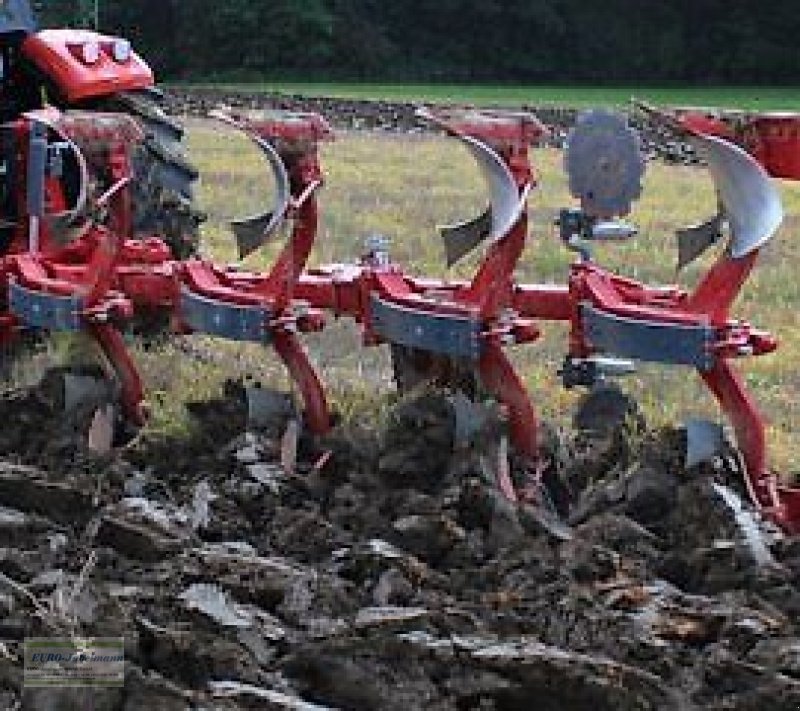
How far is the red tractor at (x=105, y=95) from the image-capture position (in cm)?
717

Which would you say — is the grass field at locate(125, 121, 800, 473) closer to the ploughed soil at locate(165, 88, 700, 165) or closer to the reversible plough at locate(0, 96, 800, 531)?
the reversible plough at locate(0, 96, 800, 531)

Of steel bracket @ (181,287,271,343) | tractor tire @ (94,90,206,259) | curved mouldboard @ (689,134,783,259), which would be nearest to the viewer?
curved mouldboard @ (689,134,783,259)

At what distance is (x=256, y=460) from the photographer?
5.37 metres

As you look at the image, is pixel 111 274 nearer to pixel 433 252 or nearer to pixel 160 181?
pixel 160 181

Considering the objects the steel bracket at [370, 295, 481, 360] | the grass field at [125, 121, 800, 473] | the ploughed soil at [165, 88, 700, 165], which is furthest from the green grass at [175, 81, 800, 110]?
the steel bracket at [370, 295, 481, 360]

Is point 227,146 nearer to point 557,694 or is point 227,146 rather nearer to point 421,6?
point 557,694

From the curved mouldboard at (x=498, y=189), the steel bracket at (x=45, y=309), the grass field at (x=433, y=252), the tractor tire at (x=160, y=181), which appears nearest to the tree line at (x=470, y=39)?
the grass field at (x=433, y=252)

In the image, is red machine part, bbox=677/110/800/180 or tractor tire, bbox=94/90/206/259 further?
tractor tire, bbox=94/90/206/259

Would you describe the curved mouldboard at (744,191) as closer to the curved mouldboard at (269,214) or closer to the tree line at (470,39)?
the curved mouldboard at (269,214)

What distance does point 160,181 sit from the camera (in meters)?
7.46

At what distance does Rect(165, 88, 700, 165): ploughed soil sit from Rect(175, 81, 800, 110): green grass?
315 centimetres

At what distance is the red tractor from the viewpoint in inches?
282

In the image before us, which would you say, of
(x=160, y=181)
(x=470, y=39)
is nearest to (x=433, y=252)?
(x=160, y=181)

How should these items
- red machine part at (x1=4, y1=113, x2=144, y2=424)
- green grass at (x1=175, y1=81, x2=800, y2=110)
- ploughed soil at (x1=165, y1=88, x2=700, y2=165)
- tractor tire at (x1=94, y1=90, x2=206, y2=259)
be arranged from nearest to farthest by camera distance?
red machine part at (x1=4, y1=113, x2=144, y2=424), tractor tire at (x1=94, y1=90, x2=206, y2=259), ploughed soil at (x1=165, y1=88, x2=700, y2=165), green grass at (x1=175, y1=81, x2=800, y2=110)
